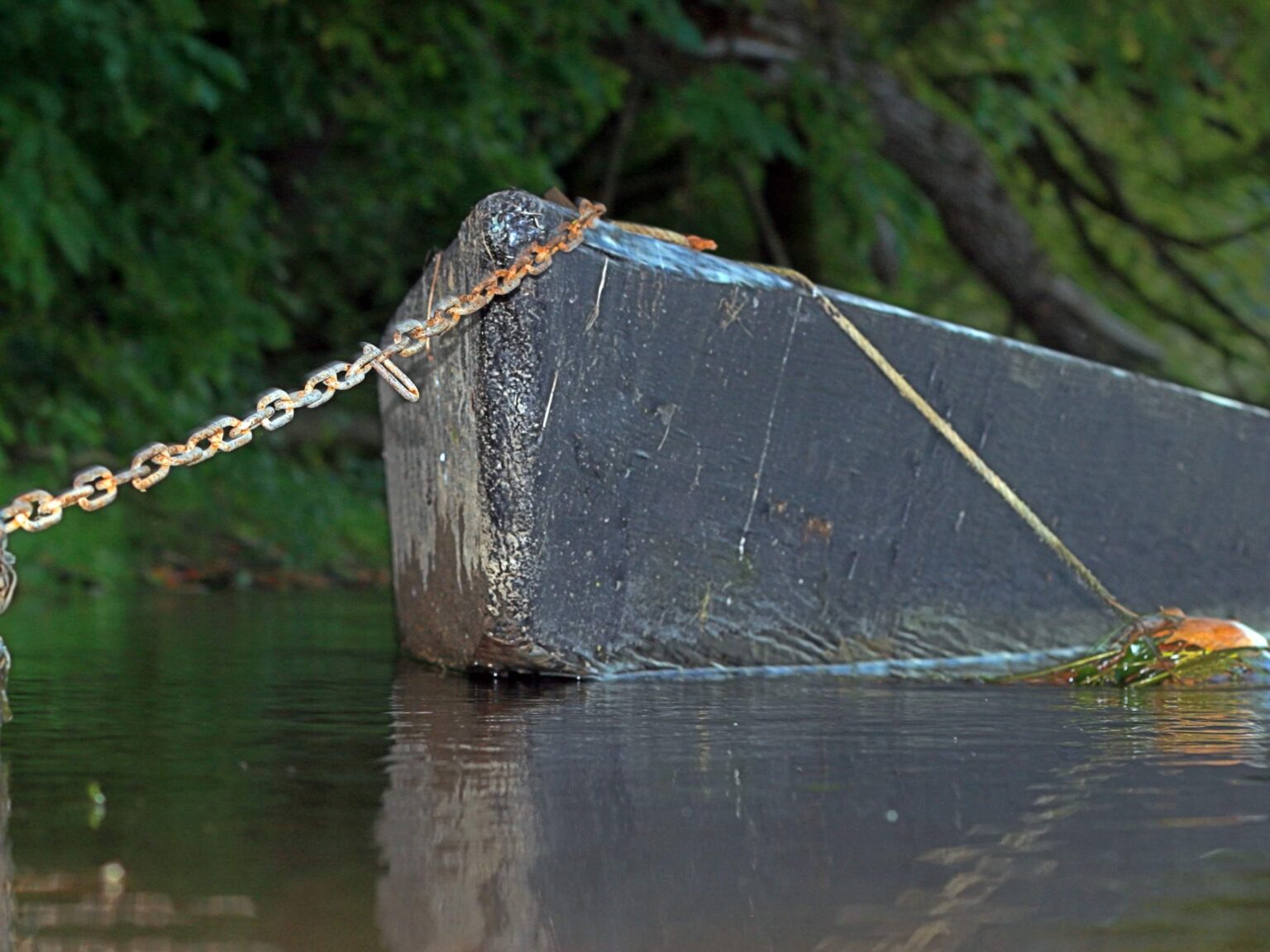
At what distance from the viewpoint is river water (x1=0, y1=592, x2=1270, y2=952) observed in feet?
4.77

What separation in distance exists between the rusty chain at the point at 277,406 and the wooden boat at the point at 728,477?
40 mm

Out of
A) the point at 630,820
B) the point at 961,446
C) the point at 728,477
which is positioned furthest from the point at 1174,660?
the point at 630,820

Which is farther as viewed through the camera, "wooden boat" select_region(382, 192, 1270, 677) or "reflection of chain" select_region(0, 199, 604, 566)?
"wooden boat" select_region(382, 192, 1270, 677)

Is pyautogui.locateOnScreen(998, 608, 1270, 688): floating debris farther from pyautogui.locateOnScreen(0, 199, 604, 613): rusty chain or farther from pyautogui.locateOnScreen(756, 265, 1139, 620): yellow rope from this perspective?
pyautogui.locateOnScreen(0, 199, 604, 613): rusty chain

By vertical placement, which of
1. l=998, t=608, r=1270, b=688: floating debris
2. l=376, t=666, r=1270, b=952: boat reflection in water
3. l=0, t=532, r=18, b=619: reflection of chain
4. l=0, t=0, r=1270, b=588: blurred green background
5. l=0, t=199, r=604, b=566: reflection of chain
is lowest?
l=376, t=666, r=1270, b=952: boat reflection in water

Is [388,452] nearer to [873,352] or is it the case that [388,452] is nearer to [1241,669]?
[873,352]

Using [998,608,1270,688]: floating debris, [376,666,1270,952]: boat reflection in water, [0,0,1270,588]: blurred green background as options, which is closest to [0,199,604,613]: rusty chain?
[376,666,1270,952]: boat reflection in water

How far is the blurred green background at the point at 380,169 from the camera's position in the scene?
7570mm

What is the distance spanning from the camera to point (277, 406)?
2.82m

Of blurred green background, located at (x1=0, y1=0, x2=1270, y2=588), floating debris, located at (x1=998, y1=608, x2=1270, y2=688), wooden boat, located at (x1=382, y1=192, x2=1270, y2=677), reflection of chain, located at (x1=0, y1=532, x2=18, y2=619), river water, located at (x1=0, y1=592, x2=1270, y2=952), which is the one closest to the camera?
river water, located at (x1=0, y1=592, x2=1270, y2=952)

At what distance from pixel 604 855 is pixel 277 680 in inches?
74.8

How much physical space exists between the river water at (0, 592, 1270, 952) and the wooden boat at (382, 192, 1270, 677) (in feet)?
1.09

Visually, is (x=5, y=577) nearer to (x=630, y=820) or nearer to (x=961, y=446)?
(x=630, y=820)

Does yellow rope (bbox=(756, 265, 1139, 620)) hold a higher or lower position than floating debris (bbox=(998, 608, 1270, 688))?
higher
